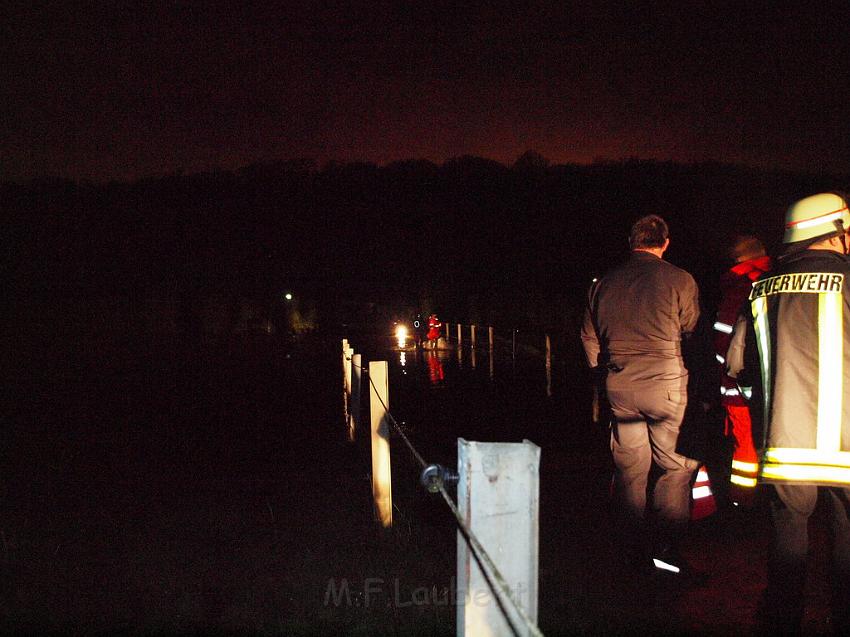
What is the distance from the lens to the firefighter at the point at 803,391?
9.40ft

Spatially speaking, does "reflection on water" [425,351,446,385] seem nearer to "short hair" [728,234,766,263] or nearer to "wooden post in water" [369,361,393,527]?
"wooden post in water" [369,361,393,527]

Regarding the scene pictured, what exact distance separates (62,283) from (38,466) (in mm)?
50093

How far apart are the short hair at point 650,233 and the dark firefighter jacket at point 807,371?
1276mm

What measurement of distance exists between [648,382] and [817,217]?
139cm

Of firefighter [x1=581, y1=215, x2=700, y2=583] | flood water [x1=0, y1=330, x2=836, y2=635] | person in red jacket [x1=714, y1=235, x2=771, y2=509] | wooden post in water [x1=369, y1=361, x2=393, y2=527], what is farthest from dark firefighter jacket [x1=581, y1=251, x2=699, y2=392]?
wooden post in water [x1=369, y1=361, x2=393, y2=527]

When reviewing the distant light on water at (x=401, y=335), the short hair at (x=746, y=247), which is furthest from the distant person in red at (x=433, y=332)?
the short hair at (x=746, y=247)

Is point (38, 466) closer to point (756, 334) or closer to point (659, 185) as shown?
point (756, 334)

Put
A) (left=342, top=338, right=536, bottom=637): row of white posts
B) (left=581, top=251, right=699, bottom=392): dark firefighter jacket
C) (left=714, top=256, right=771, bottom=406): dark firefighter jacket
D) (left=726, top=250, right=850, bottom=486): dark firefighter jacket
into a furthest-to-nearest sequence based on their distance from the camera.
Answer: (left=714, top=256, right=771, bottom=406): dark firefighter jacket
(left=581, top=251, right=699, bottom=392): dark firefighter jacket
(left=726, top=250, right=850, bottom=486): dark firefighter jacket
(left=342, top=338, right=536, bottom=637): row of white posts

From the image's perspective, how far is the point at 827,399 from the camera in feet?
9.40

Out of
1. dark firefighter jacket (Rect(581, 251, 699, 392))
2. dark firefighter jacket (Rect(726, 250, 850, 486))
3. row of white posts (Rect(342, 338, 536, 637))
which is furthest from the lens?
dark firefighter jacket (Rect(581, 251, 699, 392))

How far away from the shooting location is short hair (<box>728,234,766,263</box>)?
4.89 metres

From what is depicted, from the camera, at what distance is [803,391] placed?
2918mm

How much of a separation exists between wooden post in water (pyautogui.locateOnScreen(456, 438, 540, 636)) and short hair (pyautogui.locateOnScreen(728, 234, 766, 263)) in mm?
3566

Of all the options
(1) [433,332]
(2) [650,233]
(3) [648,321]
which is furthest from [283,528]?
(1) [433,332]
